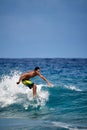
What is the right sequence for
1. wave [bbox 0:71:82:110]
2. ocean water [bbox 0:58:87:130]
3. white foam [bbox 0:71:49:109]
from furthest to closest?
white foam [bbox 0:71:49:109] → wave [bbox 0:71:82:110] → ocean water [bbox 0:58:87:130]

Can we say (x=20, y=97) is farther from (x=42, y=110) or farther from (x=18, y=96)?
(x=42, y=110)

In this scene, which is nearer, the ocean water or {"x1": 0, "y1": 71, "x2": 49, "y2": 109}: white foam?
the ocean water

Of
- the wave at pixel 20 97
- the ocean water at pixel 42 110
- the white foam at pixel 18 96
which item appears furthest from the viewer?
the white foam at pixel 18 96

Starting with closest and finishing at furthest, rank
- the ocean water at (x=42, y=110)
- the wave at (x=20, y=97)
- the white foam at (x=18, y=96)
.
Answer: the ocean water at (x=42, y=110)
the wave at (x=20, y=97)
the white foam at (x=18, y=96)

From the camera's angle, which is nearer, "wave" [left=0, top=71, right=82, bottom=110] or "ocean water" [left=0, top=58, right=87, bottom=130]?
"ocean water" [left=0, top=58, right=87, bottom=130]

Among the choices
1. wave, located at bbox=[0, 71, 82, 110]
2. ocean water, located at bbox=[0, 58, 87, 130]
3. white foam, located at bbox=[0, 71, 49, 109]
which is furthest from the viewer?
white foam, located at bbox=[0, 71, 49, 109]

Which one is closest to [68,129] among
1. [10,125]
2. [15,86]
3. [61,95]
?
[10,125]

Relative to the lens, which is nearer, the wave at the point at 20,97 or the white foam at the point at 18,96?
the wave at the point at 20,97

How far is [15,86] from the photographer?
56.3ft

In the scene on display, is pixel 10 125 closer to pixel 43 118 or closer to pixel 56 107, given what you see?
pixel 43 118

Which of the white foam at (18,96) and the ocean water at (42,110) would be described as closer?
the ocean water at (42,110)

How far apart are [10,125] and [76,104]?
5397 millimetres

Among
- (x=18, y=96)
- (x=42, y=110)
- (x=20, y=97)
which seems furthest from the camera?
(x=18, y=96)

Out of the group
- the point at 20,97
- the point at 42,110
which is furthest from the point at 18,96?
the point at 42,110
